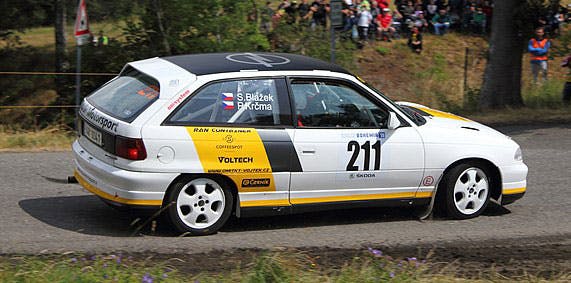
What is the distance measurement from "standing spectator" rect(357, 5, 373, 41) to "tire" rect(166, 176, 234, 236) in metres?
18.8

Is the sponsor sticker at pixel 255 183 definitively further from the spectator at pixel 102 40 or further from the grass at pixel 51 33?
the spectator at pixel 102 40

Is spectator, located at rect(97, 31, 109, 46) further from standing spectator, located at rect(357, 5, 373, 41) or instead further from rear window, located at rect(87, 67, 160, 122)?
rear window, located at rect(87, 67, 160, 122)

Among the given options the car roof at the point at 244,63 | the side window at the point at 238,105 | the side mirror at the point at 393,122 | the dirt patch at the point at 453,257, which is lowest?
the dirt patch at the point at 453,257

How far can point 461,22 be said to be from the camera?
29.1 m

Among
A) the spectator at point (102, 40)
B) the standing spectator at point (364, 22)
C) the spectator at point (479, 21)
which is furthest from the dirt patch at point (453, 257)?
the spectator at point (479, 21)

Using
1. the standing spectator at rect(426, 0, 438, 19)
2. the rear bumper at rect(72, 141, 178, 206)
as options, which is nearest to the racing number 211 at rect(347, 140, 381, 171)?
the rear bumper at rect(72, 141, 178, 206)

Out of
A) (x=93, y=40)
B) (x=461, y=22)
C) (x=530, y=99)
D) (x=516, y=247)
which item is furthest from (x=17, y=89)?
(x=516, y=247)

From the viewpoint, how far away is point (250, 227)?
26.6ft

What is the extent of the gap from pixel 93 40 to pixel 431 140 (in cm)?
1660

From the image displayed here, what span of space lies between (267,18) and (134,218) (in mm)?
14229

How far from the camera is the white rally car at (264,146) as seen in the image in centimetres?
734

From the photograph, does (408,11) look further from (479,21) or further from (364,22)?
(479,21)

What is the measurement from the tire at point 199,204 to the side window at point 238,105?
1.85 ft

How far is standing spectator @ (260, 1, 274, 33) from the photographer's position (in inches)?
854
